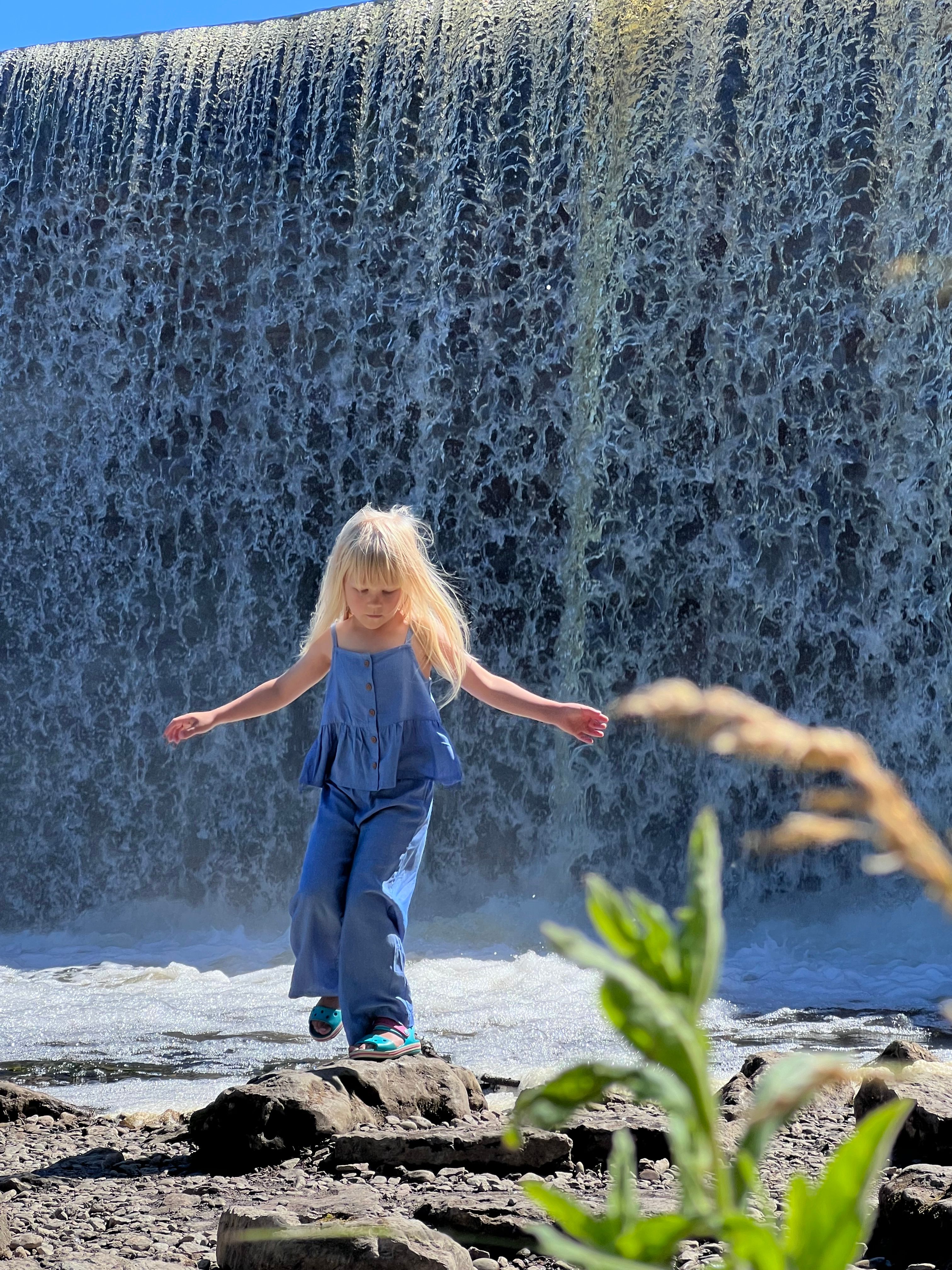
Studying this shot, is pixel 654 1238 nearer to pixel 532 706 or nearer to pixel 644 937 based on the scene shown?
pixel 644 937

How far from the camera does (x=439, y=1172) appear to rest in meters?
2.71

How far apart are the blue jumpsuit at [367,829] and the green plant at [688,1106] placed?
300 centimetres

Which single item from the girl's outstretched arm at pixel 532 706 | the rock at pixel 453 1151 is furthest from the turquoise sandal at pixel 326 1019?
the girl's outstretched arm at pixel 532 706

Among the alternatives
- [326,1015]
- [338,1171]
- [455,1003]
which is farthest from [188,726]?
[455,1003]

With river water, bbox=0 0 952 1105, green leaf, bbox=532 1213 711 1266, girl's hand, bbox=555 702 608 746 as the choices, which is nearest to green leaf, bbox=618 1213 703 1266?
green leaf, bbox=532 1213 711 1266

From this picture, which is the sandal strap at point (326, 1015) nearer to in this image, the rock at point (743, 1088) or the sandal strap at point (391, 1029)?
the sandal strap at point (391, 1029)

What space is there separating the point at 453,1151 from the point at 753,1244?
8.10ft

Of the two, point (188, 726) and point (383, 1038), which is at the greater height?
point (188, 726)

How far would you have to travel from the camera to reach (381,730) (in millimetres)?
3576

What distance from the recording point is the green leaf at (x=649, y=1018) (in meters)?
0.41

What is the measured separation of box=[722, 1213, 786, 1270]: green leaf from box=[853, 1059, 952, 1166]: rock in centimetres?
234

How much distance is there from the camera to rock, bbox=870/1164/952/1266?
207cm

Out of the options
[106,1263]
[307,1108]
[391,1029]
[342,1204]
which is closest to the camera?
[106,1263]

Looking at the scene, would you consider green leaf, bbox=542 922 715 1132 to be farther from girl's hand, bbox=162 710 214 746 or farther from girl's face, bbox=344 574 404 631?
girl's face, bbox=344 574 404 631
